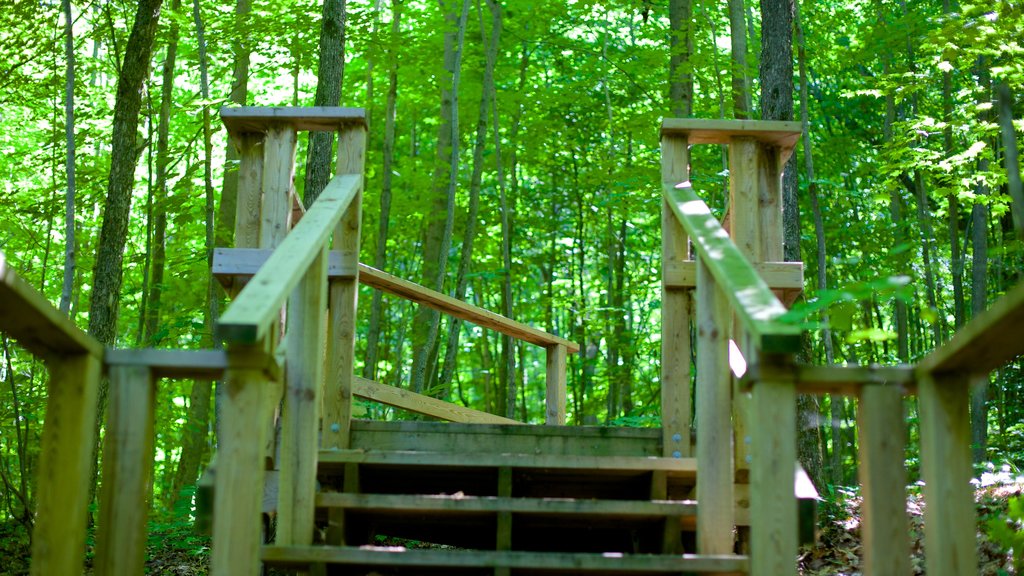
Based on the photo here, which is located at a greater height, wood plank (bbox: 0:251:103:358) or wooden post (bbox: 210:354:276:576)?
wood plank (bbox: 0:251:103:358)

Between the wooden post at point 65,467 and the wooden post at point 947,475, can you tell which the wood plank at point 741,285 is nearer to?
the wooden post at point 947,475

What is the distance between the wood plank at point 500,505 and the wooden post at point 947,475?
2.83 feet

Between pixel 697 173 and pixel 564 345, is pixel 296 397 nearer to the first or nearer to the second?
pixel 564 345

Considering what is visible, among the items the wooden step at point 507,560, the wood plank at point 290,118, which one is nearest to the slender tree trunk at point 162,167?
the wood plank at point 290,118

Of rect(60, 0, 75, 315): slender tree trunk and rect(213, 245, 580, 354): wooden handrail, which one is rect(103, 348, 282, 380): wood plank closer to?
rect(213, 245, 580, 354): wooden handrail

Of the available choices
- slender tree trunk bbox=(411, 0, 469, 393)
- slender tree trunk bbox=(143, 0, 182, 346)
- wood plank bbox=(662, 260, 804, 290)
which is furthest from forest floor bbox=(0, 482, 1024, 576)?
slender tree trunk bbox=(411, 0, 469, 393)

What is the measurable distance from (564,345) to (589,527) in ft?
9.80

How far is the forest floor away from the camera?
4.80 metres

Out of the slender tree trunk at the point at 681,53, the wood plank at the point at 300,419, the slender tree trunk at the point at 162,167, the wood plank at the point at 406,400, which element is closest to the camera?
the wood plank at the point at 300,419

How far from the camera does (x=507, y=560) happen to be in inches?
126

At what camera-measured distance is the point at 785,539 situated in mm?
2643

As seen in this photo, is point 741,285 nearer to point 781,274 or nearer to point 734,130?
point 781,274

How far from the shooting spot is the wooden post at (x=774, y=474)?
2.65 meters

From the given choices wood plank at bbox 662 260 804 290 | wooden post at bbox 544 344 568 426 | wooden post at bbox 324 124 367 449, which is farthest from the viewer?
wooden post at bbox 544 344 568 426
